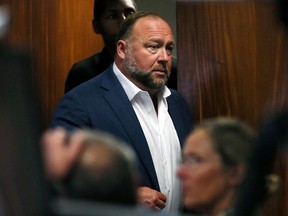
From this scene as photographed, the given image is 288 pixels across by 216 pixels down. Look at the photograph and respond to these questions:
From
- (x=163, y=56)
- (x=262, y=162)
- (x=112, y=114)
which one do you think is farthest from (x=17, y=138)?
(x=163, y=56)

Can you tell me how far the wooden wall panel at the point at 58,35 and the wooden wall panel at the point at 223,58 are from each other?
1.70ft

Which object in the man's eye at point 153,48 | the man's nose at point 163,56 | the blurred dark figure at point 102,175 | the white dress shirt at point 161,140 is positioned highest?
the blurred dark figure at point 102,175

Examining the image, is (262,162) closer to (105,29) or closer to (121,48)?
(121,48)

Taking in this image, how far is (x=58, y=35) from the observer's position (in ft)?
11.0

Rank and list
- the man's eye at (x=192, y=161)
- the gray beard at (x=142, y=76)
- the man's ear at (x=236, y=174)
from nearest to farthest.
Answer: the man's ear at (x=236, y=174) → the man's eye at (x=192, y=161) → the gray beard at (x=142, y=76)

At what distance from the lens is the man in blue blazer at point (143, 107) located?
241 cm

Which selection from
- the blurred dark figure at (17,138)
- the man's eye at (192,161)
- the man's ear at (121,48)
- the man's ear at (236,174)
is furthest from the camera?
the man's ear at (121,48)

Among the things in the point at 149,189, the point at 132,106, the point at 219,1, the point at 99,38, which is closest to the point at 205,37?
the point at 219,1

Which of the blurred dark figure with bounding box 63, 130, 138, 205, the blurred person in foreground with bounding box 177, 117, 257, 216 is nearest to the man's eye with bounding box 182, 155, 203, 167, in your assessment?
the blurred person in foreground with bounding box 177, 117, 257, 216

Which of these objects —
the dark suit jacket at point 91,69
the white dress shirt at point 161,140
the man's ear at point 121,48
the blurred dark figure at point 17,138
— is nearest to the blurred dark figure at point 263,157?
the blurred dark figure at point 17,138

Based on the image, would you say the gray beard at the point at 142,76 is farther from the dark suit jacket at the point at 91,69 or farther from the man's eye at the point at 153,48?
the dark suit jacket at the point at 91,69

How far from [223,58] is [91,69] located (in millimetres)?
622

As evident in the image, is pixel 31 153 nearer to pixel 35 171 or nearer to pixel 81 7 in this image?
pixel 35 171

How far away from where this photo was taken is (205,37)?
112 inches
